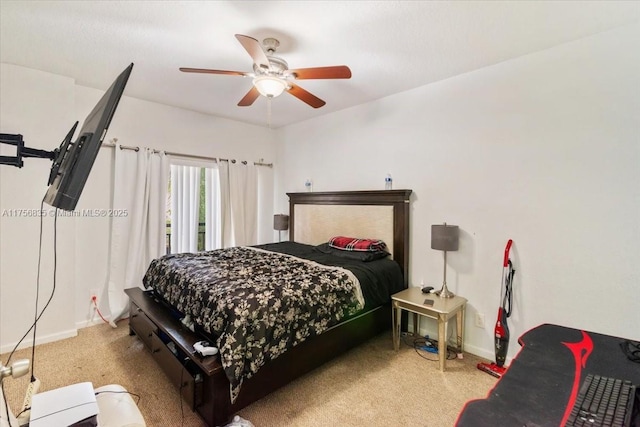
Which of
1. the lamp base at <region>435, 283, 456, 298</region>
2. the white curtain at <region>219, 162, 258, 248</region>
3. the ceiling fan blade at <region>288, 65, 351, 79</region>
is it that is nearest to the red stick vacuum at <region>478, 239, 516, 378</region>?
the lamp base at <region>435, 283, 456, 298</region>

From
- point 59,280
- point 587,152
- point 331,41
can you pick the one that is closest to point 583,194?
point 587,152

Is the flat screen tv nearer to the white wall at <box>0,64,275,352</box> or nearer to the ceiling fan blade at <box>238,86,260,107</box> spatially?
the ceiling fan blade at <box>238,86,260,107</box>

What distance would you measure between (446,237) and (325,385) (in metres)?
1.64

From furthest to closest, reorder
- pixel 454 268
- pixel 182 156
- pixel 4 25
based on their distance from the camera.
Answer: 1. pixel 182 156
2. pixel 454 268
3. pixel 4 25

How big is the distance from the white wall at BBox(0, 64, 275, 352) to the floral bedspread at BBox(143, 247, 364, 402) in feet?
2.86

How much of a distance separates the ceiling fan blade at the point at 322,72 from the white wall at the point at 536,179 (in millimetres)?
1395

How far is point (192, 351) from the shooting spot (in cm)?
190

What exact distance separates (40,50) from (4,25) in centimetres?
33

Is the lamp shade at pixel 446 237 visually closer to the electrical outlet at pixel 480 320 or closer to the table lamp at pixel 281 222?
the electrical outlet at pixel 480 320

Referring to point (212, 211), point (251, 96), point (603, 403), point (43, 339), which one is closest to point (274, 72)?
point (251, 96)

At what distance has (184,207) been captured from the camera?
4.05 meters

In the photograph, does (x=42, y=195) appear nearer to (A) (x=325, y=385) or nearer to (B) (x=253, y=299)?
(B) (x=253, y=299)

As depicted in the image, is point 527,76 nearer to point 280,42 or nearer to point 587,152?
point 587,152

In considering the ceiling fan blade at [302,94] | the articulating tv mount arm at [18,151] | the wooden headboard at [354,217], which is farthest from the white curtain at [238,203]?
the articulating tv mount arm at [18,151]
